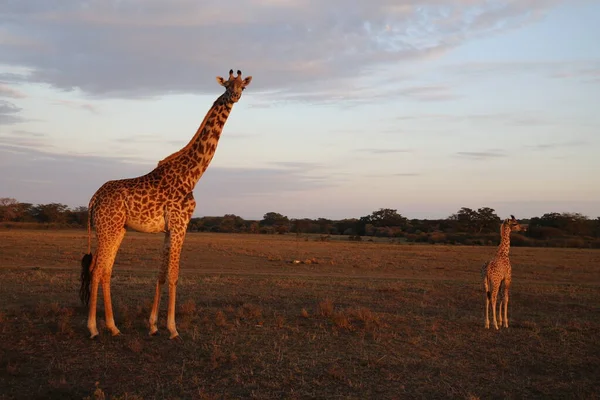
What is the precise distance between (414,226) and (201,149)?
68565mm

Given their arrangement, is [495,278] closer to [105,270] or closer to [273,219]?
[105,270]

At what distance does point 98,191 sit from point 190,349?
3.13 m

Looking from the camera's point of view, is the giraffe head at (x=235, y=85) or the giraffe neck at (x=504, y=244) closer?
the giraffe head at (x=235, y=85)

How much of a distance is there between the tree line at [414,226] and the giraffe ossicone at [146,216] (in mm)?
46744

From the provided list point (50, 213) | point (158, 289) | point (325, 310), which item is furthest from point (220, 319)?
point (50, 213)

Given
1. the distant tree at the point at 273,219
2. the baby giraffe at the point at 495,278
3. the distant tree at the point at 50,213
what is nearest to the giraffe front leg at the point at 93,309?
the baby giraffe at the point at 495,278

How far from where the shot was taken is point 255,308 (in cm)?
1195

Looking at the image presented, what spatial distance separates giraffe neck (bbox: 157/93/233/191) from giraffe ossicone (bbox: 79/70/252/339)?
0.06 ft

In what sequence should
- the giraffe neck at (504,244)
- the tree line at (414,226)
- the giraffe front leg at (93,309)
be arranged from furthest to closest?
the tree line at (414,226)
the giraffe neck at (504,244)
the giraffe front leg at (93,309)

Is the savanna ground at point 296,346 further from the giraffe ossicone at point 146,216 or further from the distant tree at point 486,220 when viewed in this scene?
the distant tree at point 486,220

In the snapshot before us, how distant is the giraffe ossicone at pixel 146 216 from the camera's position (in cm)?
952

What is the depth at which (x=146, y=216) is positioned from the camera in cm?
965

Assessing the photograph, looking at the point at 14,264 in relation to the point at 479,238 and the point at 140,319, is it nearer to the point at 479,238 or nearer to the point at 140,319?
the point at 140,319

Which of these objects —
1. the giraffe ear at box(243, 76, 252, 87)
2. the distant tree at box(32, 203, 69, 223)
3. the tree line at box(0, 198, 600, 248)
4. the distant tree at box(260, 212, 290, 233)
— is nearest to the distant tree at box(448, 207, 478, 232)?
the tree line at box(0, 198, 600, 248)
